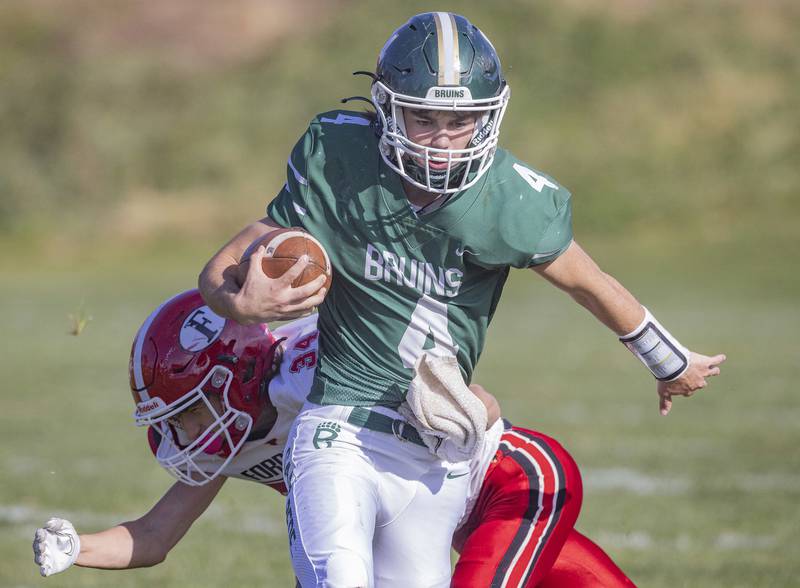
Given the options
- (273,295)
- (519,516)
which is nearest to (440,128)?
(273,295)

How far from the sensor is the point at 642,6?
86.8ft

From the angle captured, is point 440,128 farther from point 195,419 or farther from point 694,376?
point 195,419

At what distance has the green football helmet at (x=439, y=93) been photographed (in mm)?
3189

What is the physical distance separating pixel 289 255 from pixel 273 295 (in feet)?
0.43

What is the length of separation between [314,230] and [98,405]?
6540 millimetres

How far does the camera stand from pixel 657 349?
349cm

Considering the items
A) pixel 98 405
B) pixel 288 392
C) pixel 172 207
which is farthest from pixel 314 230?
pixel 172 207

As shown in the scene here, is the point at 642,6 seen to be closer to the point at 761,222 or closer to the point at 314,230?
the point at 761,222

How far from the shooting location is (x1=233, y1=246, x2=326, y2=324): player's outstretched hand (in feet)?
9.68

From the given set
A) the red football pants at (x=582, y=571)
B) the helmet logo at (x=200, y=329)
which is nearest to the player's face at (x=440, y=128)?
the helmet logo at (x=200, y=329)

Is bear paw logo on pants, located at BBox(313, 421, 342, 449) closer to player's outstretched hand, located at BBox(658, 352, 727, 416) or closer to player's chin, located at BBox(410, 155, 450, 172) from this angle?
player's chin, located at BBox(410, 155, 450, 172)

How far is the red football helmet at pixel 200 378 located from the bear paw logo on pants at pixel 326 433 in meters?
0.36

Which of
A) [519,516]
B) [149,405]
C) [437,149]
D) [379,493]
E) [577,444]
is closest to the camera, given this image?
[437,149]

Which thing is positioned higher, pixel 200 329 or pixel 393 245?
pixel 393 245
